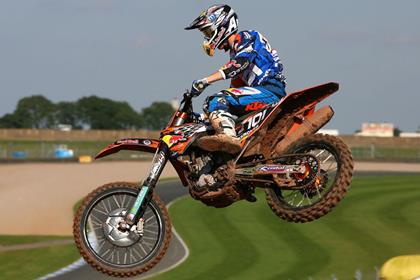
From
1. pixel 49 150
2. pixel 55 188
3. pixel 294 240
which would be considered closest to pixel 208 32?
pixel 294 240

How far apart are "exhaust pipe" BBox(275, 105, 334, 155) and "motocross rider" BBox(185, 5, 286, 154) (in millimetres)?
586

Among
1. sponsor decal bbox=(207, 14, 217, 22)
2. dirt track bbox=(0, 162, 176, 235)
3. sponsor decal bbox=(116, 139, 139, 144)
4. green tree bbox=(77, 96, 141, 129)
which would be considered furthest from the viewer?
green tree bbox=(77, 96, 141, 129)

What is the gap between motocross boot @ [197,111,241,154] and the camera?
10930mm

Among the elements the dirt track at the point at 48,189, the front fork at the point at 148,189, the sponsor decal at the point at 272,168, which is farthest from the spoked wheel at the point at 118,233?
the dirt track at the point at 48,189

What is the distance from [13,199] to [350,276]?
5001 cm

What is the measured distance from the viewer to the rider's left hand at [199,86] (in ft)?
35.5

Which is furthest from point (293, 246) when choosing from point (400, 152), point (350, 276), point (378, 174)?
point (400, 152)

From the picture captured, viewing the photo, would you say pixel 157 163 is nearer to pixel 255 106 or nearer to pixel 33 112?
pixel 255 106

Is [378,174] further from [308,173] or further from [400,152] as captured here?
[308,173]

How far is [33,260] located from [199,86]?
53.0 m

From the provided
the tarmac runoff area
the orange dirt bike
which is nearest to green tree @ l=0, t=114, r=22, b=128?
the tarmac runoff area

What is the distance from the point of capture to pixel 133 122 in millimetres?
197000

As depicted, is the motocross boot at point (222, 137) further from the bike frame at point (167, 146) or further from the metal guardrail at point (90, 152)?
the metal guardrail at point (90, 152)

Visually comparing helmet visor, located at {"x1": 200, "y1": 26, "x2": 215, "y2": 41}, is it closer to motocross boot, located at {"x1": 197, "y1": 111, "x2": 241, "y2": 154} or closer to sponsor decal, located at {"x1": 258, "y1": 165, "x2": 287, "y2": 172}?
motocross boot, located at {"x1": 197, "y1": 111, "x2": 241, "y2": 154}
